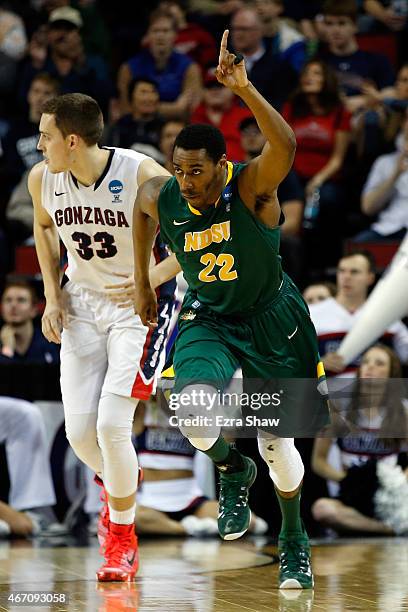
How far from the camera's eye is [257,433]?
589cm

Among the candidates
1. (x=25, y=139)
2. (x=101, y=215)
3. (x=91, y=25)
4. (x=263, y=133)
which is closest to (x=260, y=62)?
(x=91, y=25)

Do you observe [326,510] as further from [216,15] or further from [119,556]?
[216,15]

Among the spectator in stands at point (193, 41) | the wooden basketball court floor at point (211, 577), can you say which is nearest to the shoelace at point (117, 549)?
the wooden basketball court floor at point (211, 577)

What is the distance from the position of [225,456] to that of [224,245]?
3.28ft

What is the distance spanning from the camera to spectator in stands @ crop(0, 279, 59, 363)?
29.3ft

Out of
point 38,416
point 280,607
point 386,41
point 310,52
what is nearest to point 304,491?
point 38,416

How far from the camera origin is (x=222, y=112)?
37.9ft

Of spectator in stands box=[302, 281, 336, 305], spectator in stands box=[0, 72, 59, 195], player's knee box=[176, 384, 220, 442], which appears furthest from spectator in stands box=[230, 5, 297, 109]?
player's knee box=[176, 384, 220, 442]

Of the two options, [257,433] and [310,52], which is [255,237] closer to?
[257,433]

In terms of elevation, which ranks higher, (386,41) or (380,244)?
(386,41)

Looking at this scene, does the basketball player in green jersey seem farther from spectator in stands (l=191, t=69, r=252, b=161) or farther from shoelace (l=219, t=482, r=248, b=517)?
spectator in stands (l=191, t=69, r=252, b=161)

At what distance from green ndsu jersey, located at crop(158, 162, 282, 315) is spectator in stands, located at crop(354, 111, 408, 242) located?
5111mm

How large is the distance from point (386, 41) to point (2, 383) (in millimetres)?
6595

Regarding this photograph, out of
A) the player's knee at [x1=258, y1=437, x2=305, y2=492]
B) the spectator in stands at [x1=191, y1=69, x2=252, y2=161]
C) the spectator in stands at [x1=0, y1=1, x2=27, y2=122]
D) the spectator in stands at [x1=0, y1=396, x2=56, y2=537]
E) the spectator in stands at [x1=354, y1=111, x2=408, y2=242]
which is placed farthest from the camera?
the spectator in stands at [x1=0, y1=1, x2=27, y2=122]
